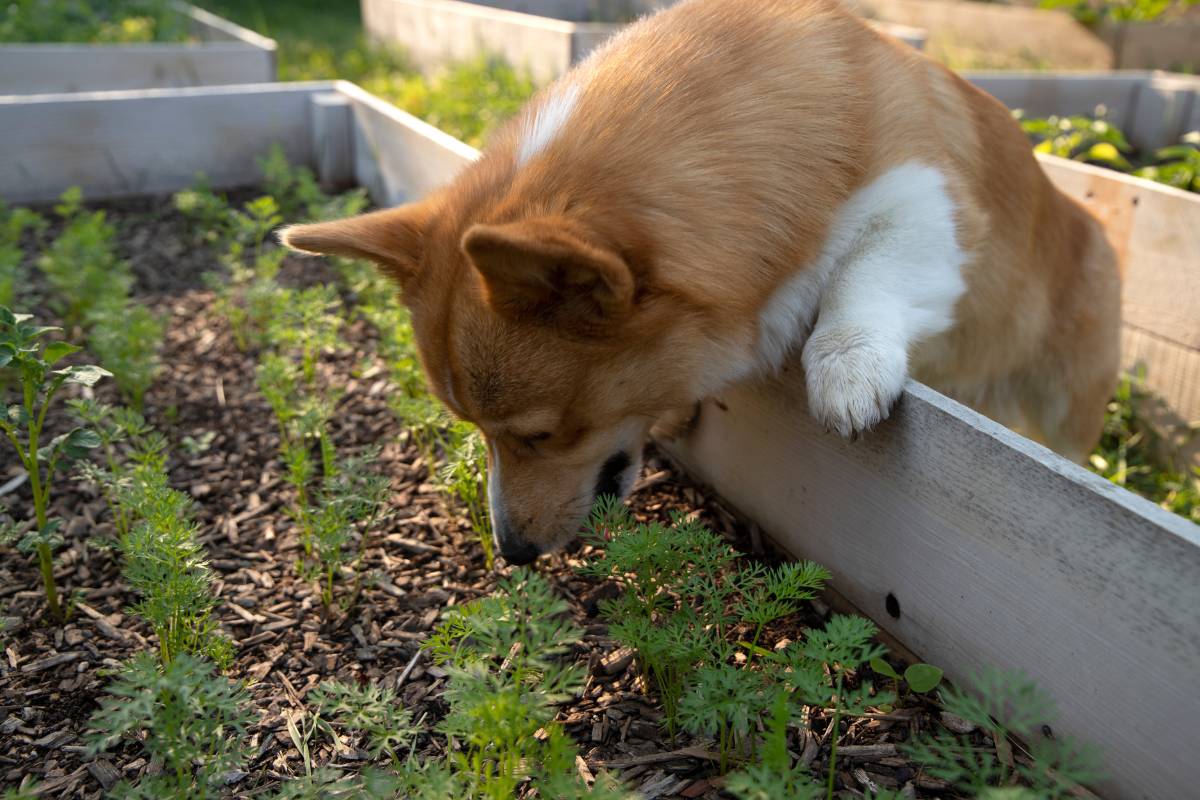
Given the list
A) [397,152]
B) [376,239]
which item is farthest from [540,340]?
[397,152]

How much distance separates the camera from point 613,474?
2449 mm

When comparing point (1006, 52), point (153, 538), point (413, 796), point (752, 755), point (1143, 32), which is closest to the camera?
point (413, 796)

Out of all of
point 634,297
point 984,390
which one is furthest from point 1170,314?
point 634,297

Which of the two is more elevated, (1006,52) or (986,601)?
(1006,52)

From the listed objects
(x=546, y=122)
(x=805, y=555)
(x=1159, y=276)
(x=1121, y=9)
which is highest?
(x=1121, y=9)

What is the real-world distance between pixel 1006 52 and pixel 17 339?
755 cm

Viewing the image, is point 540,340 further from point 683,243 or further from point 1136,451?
point 1136,451

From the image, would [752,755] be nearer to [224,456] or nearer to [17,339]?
[17,339]

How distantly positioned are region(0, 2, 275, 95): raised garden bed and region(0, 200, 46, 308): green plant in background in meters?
2.45

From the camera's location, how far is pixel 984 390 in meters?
3.10

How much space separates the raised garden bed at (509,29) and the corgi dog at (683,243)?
2853 millimetres

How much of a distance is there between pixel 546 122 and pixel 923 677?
4.51 ft

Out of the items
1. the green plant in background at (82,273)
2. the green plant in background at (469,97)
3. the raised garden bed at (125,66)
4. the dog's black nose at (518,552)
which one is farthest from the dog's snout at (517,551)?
the raised garden bed at (125,66)

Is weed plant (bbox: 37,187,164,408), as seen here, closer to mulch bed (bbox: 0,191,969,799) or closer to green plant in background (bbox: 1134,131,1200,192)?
mulch bed (bbox: 0,191,969,799)
